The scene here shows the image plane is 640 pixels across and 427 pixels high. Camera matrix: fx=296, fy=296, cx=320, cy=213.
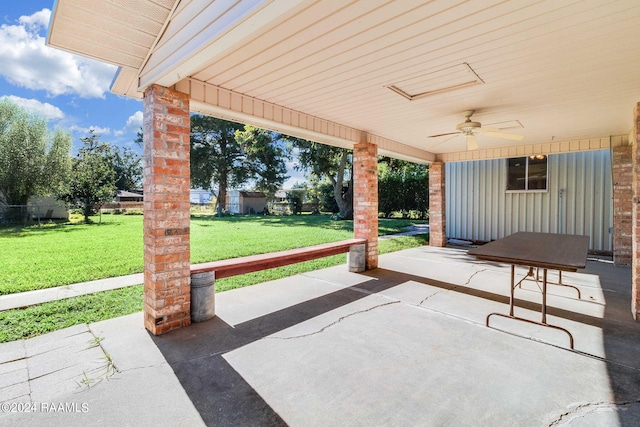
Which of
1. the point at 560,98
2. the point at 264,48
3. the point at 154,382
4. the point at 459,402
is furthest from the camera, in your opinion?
the point at 560,98

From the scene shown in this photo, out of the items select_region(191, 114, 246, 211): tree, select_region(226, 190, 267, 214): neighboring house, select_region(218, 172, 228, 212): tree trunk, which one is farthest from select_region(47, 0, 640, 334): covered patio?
select_region(226, 190, 267, 214): neighboring house

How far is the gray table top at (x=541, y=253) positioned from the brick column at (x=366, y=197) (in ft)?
7.31

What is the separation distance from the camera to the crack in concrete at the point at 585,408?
1790 millimetres

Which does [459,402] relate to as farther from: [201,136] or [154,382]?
[201,136]

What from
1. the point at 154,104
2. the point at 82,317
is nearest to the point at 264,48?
the point at 154,104

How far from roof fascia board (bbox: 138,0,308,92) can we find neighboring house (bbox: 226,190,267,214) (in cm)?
2252

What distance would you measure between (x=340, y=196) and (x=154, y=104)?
1459 cm

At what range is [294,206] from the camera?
2458 centimetres

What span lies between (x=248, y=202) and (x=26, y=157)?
13.9 metres

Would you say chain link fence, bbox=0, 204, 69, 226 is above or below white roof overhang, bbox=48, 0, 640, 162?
below

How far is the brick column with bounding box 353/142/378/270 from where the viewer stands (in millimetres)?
5531

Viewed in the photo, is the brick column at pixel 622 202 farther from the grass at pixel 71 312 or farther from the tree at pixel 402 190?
the tree at pixel 402 190

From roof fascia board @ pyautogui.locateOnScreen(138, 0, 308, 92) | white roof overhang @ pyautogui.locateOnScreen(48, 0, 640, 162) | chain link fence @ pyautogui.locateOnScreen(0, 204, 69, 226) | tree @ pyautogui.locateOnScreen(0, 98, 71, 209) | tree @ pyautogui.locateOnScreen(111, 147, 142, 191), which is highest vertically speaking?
tree @ pyautogui.locateOnScreen(111, 147, 142, 191)

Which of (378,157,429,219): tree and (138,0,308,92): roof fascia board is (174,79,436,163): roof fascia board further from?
(378,157,429,219): tree
